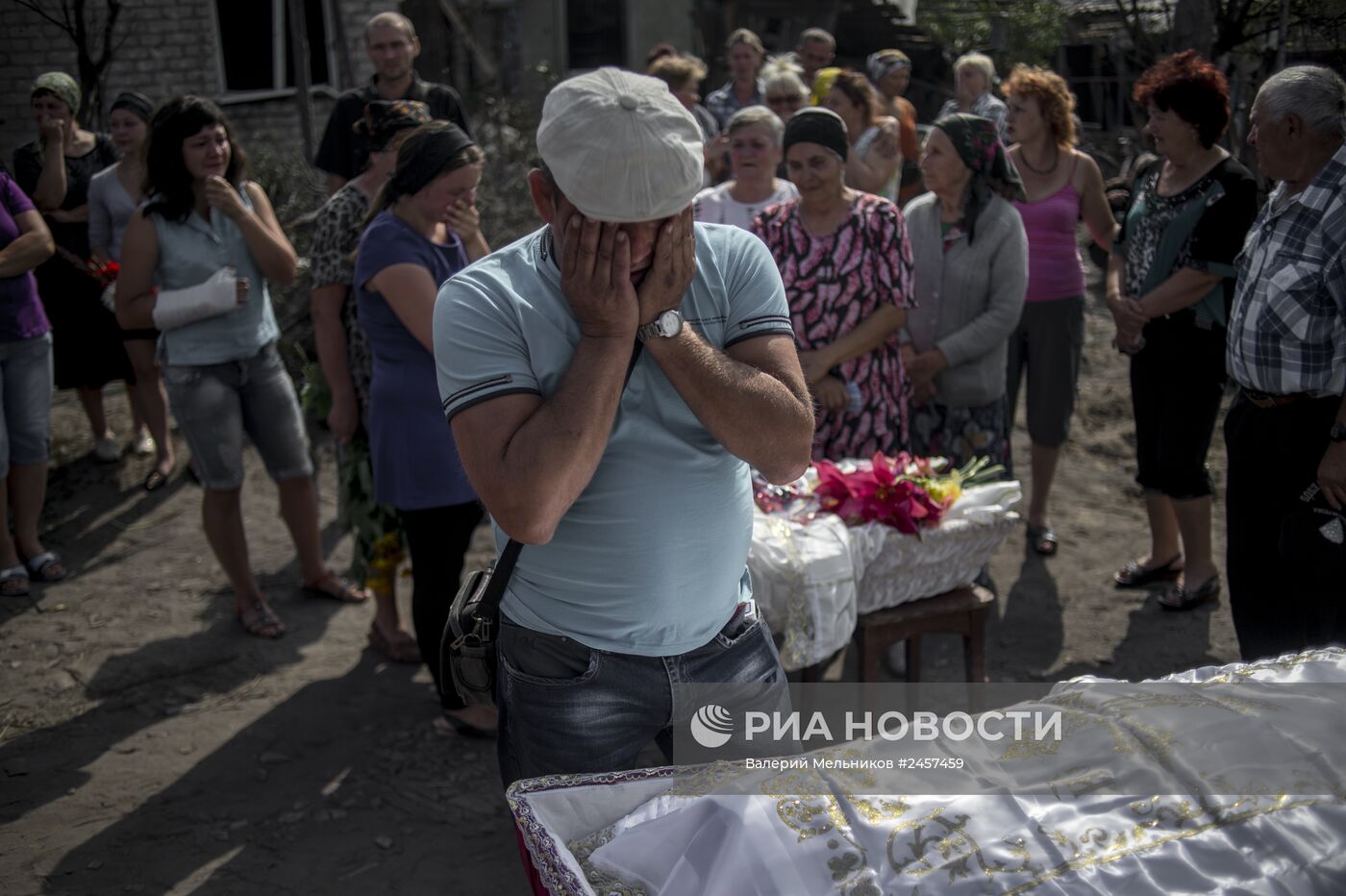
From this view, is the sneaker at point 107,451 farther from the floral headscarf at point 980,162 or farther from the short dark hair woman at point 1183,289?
the short dark hair woman at point 1183,289

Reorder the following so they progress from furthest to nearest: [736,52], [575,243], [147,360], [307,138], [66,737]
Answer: [307,138], [736,52], [147,360], [66,737], [575,243]

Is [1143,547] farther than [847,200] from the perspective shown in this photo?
Yes

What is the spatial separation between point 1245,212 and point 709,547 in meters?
3.13

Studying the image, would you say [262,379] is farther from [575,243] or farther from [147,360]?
[575,243]

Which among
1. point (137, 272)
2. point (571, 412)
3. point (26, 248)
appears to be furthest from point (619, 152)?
point (26, 248)

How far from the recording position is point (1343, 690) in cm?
197

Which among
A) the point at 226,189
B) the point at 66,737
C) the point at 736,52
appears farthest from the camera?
the point at 736,52

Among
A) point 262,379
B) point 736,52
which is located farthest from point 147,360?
point 736,52

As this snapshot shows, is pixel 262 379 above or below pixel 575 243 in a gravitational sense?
below

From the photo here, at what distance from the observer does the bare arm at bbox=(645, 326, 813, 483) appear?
6.21 ft

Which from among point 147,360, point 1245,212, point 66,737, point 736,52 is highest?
point 736,52

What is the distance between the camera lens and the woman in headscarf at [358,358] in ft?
13.5

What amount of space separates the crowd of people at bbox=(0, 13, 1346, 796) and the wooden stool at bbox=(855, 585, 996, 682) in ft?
2.40

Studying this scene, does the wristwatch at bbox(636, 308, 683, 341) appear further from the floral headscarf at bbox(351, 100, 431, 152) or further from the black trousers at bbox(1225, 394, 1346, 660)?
the floral headscarf at bbox(351, 100, 431, 152)
